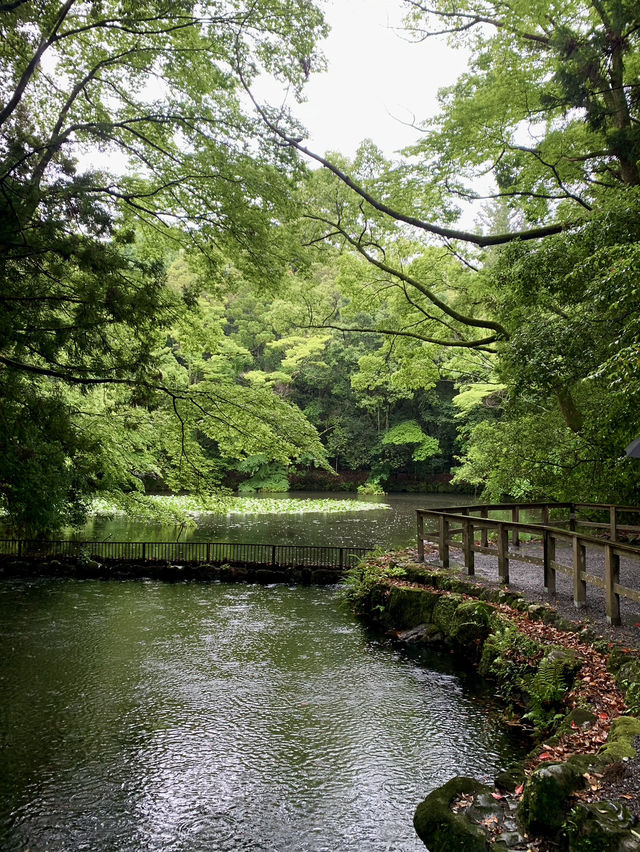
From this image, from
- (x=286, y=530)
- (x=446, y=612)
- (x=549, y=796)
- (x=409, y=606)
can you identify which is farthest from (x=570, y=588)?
(x=286, y=530)

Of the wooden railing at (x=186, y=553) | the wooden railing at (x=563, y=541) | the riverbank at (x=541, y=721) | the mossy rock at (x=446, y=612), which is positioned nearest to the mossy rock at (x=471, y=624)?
the riverbank at (x=541, y=721)

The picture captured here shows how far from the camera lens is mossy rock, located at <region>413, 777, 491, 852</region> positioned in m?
3.59

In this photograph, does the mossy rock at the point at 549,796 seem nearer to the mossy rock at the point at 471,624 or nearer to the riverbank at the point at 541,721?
the riverbank at the point at 541,721

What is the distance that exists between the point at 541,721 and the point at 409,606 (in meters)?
4.21

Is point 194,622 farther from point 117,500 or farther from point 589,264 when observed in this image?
point 589,264

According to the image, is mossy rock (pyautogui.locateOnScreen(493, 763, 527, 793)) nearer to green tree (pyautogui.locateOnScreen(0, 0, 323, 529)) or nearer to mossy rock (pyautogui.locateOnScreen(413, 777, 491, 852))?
mossy rock (pyautogui.locateOnScreen(413, 777, 491, 852))

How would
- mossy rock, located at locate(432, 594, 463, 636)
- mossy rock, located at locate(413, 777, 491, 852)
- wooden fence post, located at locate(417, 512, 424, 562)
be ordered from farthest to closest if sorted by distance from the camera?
1. wooden fence post, located at locate(417, 512, 424, 562)
2. mossy rock, located at locate(432, 594, 463, 636)
3. mossy rock, located at locate(413, 777, 491, 852)

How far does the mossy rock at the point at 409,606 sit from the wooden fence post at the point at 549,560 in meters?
1.94

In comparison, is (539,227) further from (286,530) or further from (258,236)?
(286,530)

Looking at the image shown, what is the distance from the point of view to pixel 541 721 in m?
5.41

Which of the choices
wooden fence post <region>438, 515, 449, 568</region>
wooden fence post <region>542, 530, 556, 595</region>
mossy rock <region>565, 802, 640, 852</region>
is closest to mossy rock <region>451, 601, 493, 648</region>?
wooden fence post <region>542, 530, 556, 595</region>

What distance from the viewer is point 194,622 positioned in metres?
10.2

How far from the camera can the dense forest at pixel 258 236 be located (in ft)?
17.5

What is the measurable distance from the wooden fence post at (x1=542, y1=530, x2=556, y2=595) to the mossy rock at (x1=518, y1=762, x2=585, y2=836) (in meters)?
4.30
